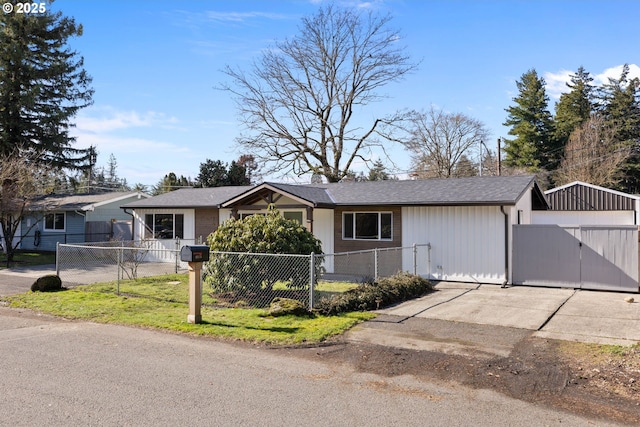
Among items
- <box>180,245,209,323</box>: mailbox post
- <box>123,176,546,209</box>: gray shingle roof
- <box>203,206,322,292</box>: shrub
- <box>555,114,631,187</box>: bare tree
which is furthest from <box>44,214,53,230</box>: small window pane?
<box>555,114,631,187</box>: bare tree

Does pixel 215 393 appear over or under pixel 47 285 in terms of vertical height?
under

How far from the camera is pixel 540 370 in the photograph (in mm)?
5840

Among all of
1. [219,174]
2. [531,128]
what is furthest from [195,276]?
[531,128]

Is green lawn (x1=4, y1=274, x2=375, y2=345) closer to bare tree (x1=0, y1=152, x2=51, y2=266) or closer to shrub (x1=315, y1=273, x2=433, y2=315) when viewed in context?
shrub (x1=315, y1=273, x2=433, y2=315)

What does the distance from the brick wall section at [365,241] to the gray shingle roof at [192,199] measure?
509 cm

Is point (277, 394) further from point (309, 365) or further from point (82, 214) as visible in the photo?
point (82, 214)

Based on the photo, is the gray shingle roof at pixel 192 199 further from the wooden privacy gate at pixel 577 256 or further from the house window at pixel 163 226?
the wooden privacy gate at pixel 577 256

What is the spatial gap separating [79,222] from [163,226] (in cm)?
796

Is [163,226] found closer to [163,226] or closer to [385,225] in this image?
[163,226]

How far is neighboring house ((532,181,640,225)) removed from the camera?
25.4m

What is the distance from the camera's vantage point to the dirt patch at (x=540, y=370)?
4.85 m

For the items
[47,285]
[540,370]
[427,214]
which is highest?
[427,214]

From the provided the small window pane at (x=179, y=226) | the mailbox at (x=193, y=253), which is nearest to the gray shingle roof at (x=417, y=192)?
the small window pane at (x=179, y=226)

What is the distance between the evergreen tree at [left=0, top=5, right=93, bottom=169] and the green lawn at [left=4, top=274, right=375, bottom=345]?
60.2ft
